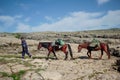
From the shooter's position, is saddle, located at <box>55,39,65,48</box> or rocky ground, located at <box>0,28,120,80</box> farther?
saddle, located at <box>55,39,65,48</box>

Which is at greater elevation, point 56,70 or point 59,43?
point 59,43

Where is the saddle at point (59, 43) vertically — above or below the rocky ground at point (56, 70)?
above

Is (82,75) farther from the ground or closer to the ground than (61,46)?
closer to the ground

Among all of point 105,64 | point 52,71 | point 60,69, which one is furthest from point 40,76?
point 105,64

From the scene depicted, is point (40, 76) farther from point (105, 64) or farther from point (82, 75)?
point (105, 64)

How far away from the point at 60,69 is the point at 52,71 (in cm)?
97

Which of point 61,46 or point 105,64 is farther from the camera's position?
point 61,46

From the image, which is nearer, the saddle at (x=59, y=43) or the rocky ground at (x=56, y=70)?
the rocky ground at (x=56, y=70)

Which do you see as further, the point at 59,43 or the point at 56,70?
the point at 59,43

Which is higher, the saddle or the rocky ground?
the saddle

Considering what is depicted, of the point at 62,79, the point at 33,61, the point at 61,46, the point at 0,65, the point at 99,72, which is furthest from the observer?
the point at 61,46

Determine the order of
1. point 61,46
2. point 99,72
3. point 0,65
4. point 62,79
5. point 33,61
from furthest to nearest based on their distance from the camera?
1. point 61,46
2. point 33,61
3. point 0,65
4. point 99,72
5. point 62,79

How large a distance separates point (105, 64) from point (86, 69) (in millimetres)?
2529

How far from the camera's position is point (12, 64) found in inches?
659
